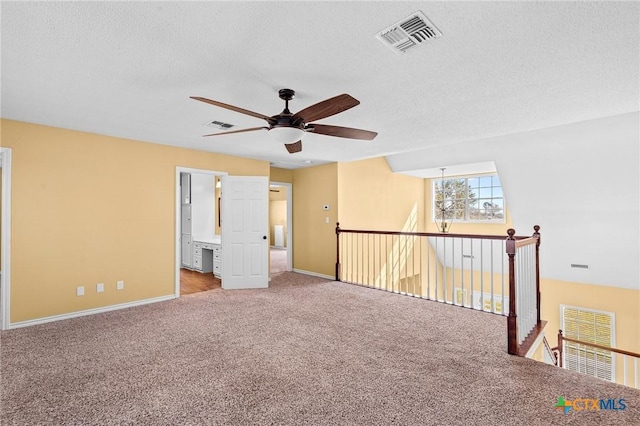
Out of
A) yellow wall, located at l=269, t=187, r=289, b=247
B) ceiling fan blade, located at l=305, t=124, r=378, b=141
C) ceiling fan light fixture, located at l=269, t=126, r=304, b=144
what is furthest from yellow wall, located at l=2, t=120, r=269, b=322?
yellow wall, located at l=269, t=187, r=289, b=247

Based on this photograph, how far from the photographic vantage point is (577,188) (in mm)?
4961

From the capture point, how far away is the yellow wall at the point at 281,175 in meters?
7.10

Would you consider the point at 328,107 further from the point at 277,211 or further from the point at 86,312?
the point at 277,211

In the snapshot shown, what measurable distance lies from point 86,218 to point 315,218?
403cm

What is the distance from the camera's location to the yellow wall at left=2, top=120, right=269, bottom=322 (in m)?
3.71

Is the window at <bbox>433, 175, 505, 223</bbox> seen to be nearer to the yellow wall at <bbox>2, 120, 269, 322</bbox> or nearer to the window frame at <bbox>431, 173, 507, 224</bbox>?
the window frame at <bbox>431, 173, 507, 224</bbox>

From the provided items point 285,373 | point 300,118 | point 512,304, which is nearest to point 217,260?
point 285,373

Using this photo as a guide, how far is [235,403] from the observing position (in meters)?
2.18

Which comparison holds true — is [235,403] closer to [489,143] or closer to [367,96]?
[367,96]

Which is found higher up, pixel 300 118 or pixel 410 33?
pixel 410 33

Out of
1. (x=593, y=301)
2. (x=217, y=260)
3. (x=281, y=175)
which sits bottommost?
(x=593, y=301)

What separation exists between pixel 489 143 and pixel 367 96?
11.6 feet

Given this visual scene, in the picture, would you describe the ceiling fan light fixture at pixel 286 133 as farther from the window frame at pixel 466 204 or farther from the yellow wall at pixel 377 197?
the window frame at pixel 466 204

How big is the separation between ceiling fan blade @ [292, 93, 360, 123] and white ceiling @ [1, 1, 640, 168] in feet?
0.96
